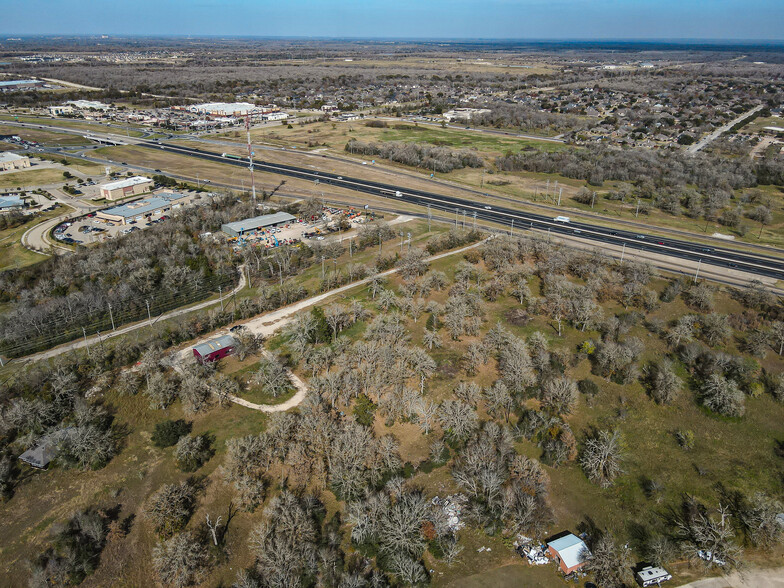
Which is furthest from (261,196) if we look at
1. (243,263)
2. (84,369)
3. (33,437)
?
(33,437)

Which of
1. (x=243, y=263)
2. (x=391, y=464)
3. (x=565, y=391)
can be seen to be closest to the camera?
(x=391, y=464)

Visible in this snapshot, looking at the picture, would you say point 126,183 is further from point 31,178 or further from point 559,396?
point 559,396

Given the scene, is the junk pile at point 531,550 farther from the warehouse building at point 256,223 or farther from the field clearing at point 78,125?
the field clearing at point 78,125

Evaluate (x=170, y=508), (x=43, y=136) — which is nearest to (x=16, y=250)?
(x=170, y=508)

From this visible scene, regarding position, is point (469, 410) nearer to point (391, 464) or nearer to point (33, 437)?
point (391, 464)

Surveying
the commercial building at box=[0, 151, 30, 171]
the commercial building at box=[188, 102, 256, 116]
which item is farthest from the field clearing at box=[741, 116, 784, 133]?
the commercial building at box=[0, 151, 30, 171]

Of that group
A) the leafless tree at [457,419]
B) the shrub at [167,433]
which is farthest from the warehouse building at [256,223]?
the leafless tree at [457,419]
